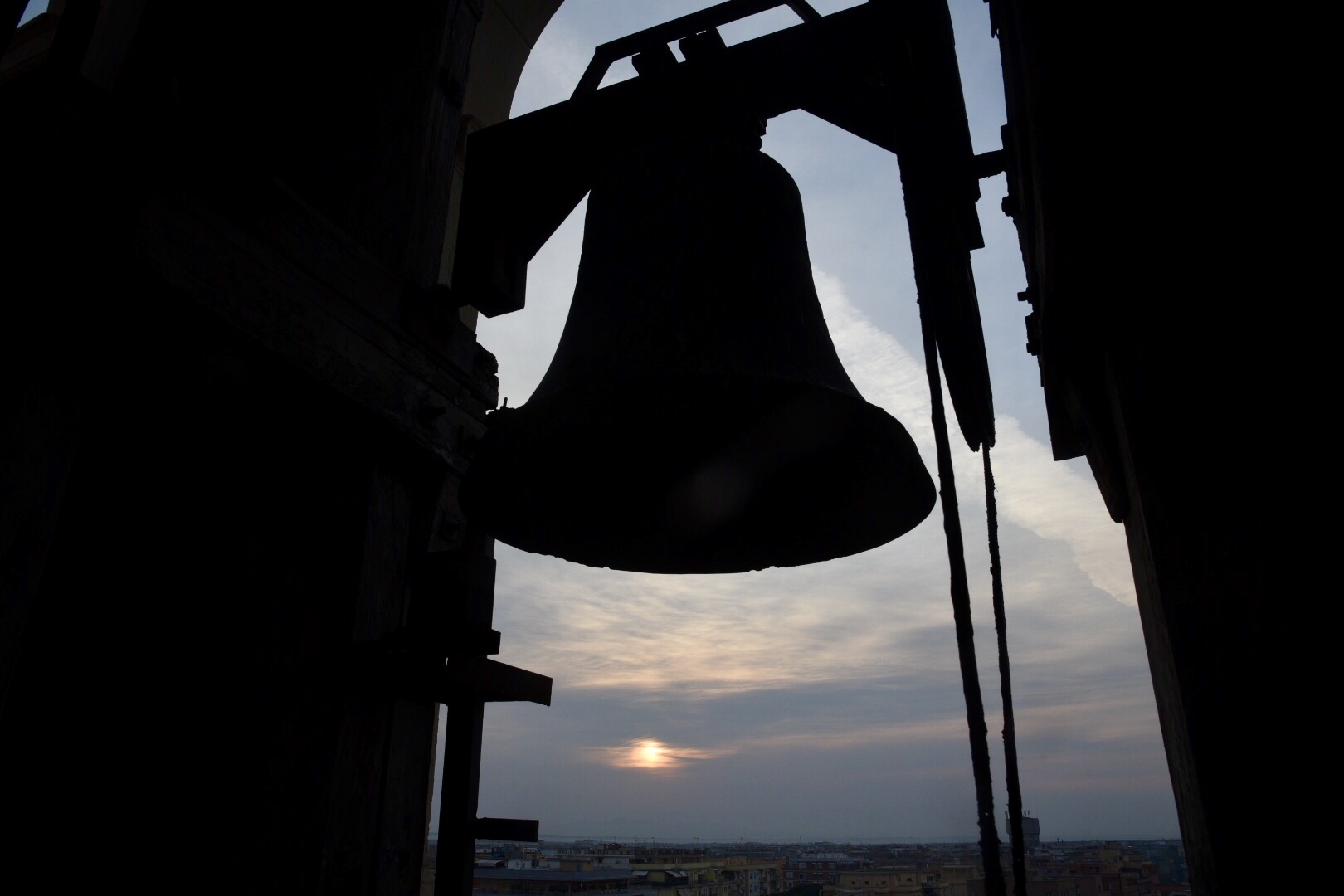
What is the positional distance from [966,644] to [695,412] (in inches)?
43.0

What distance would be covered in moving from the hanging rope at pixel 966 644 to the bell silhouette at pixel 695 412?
568 mm

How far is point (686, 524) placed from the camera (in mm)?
1769

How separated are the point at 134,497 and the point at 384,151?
37.2 inches

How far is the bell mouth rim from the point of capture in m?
1.63

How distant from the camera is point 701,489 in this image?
70.2 inches

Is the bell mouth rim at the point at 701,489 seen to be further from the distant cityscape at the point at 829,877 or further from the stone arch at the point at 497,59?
the stone arch at the point at 497,59

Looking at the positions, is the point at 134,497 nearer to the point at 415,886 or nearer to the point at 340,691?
the point at 340,691

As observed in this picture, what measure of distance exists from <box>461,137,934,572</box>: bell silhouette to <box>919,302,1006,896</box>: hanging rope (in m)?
0.57

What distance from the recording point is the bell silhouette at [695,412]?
141 centimetres

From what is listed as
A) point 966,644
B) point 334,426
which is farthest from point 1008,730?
point 334,426

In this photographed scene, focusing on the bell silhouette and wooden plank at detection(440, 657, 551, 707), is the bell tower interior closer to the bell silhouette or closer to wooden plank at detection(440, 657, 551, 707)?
wooden plank at detection(440, 657, 551, 707)

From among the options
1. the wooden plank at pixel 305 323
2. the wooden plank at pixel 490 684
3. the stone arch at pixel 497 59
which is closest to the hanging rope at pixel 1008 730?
the wooden plank at pixel 490 684

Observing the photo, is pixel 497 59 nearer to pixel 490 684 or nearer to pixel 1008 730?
pixel 490 684

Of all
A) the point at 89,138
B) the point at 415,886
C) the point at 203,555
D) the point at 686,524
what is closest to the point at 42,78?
the point at 89,138
